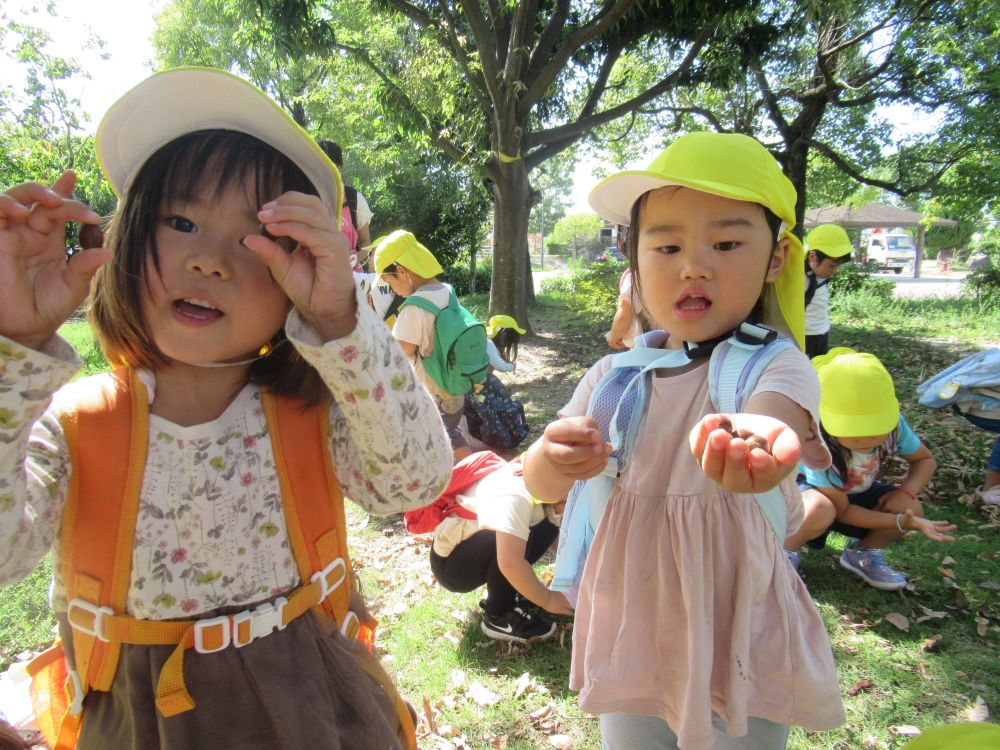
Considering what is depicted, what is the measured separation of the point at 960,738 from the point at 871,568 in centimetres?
335

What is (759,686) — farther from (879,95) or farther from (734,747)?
(879,95)

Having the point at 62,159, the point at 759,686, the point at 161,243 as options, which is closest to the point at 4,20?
the point at 62,159

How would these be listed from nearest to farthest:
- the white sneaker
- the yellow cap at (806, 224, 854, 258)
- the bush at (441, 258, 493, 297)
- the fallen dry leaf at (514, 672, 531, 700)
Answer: the fallen dry leaf at (514, 672, 531, 700)
the white sneaker
the yellow cap at (806, 224, 854, 258)
the bush at (441, 258, 493, 297)

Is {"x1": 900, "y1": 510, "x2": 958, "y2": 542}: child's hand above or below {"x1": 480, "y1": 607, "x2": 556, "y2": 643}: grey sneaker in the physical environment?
above

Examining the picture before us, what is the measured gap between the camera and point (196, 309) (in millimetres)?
1165

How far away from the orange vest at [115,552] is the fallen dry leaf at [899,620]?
3.26 meters

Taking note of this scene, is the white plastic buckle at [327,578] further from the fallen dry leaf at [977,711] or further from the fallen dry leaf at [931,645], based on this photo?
the fallen dry leaf at [931,645]

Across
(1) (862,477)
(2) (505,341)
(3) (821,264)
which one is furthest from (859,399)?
(2) (505,341)

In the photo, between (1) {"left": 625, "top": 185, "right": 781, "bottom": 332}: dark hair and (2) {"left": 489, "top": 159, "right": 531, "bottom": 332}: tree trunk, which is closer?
(1) {"left": 625, "top": 185, "right": 781, "bottom": 332}: dark hair

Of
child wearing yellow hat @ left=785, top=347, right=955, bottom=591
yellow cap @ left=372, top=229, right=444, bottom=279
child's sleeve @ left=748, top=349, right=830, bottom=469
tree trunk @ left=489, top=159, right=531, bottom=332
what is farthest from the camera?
tree trunk @ left=489, top=159, right=531, bottom=332

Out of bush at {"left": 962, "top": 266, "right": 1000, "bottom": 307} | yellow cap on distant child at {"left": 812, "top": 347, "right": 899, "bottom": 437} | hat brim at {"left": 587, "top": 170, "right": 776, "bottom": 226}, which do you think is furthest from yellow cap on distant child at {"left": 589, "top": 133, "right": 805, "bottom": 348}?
bush at {"left": 962, "top": 266, "right": 1000, "bottom": 307}

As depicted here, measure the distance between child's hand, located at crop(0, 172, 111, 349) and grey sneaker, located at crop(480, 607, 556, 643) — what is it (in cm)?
268

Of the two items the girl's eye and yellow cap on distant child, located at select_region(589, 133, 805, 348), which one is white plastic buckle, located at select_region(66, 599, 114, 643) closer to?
the girl's eye

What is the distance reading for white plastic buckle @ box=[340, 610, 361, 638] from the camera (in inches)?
51.5
